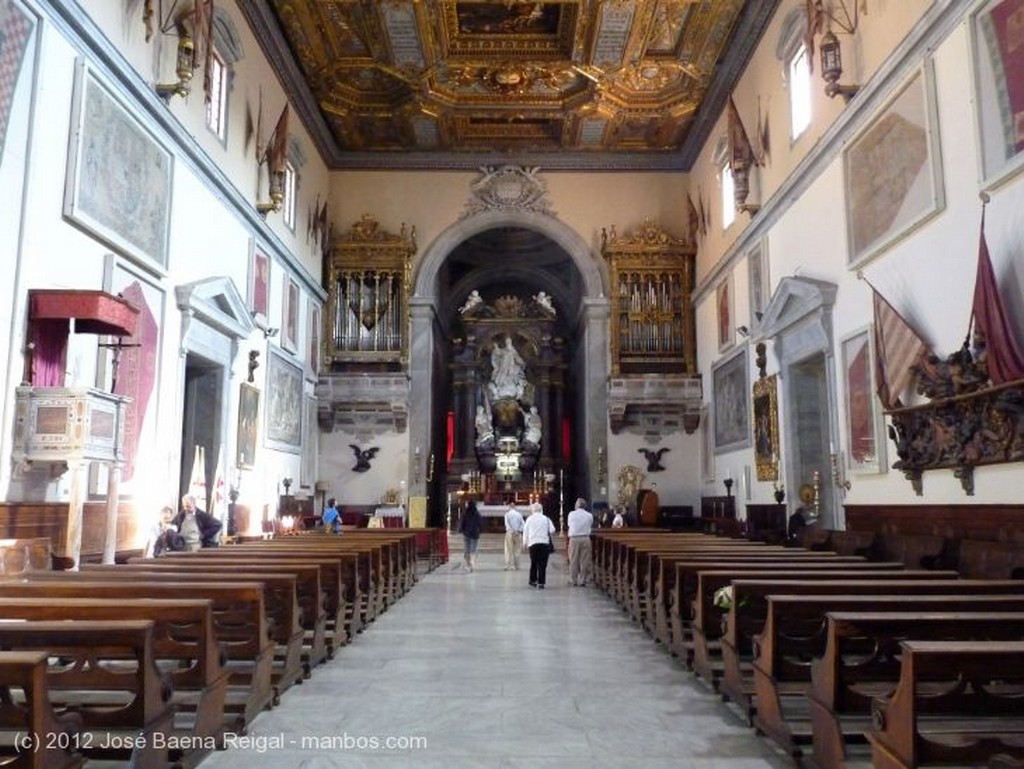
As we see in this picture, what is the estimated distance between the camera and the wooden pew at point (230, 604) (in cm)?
440

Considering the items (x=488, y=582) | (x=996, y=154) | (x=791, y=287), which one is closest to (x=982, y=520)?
(x=996, y=154)

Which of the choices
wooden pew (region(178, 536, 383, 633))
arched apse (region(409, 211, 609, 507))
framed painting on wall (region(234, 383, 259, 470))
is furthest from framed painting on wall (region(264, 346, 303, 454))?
wooden pew (region(178, 536, 383, 633))

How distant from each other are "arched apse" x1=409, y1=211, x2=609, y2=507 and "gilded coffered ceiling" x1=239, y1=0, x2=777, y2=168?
1669mm

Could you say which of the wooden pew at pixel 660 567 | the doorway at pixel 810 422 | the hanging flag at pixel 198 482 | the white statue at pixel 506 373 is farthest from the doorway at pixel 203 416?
the white statue at pixel 506 373

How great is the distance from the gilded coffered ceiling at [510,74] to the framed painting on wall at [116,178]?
208 inches

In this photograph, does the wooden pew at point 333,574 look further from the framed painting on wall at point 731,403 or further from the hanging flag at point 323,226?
the hanging flag at point 323,226

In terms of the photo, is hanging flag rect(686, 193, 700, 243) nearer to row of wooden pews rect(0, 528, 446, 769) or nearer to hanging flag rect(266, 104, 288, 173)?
hanging flag rect(266, 104, 288, 173)

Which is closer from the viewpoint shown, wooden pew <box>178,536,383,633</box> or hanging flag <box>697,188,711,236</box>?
wooden pew <box>178,536,383,633</box>

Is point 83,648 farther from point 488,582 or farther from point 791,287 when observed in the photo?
point 791,287

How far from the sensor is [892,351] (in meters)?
9.38

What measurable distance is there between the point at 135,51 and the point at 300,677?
821 cm

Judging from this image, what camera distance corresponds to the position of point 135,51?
398 inches

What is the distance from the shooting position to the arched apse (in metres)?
20.6

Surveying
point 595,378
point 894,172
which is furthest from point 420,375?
point 894,172
